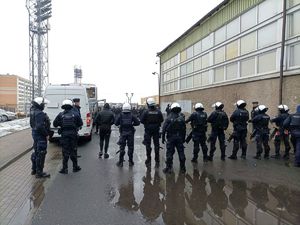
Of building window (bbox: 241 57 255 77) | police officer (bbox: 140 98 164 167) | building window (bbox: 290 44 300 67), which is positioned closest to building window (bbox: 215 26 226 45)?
building window (bbox: 241 57 255 77)

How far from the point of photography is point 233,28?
76.0 ft

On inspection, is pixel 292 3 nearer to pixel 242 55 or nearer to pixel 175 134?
pixel 242 55

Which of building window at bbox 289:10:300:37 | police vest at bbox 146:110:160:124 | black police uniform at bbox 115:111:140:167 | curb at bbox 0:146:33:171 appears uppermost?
building window at bbox 289:10:300:37

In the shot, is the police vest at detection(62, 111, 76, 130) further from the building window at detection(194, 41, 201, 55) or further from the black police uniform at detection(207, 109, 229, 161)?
the building window at detection(194, 41, 201, 55)

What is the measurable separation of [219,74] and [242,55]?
171 inches

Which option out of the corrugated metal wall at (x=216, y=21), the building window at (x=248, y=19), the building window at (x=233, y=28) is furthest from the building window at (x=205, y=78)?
the building window at (x=248, y=19)

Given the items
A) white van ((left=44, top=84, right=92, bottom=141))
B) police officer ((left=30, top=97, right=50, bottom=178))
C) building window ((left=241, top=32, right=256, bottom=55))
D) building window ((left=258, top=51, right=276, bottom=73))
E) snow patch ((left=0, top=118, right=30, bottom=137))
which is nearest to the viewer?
police officer ((left=30, top=97, right=50, bottom=178))

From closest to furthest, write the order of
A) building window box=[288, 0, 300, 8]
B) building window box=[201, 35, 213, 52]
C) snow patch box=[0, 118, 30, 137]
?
Result: building window box=[288, 0, 300, 8]
snow patch box=[0, 118, 30, 137]
building window box=[201, 35, 213, 52]

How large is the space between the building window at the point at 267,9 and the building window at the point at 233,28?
2990 millimetres

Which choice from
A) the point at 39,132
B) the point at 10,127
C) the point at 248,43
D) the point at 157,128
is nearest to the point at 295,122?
the point at 157,128

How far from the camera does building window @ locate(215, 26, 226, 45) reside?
24886mm

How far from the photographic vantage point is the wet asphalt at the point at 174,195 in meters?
5.96

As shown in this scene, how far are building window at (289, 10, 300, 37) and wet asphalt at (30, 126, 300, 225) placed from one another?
7106 mm

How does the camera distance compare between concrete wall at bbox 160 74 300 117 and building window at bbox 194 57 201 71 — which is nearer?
concrete wall at bbox 160 74 300 117
